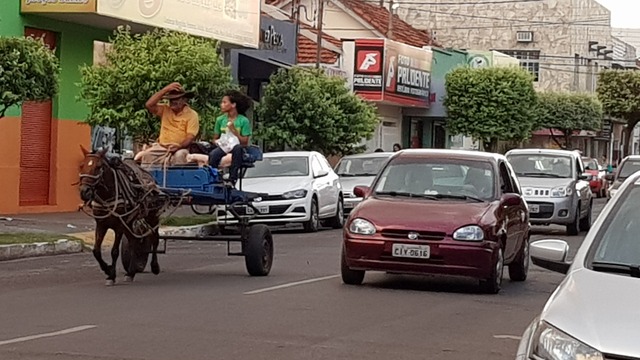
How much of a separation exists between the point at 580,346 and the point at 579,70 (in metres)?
67.1

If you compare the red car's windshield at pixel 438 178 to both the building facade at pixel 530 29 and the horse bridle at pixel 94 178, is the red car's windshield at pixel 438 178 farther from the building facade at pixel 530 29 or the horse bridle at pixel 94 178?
the building facade at pixel 530 29

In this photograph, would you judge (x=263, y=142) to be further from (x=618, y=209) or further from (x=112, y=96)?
(x=618, y=209)

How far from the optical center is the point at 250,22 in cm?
3228

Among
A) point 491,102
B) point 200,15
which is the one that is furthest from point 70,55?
point 491,102

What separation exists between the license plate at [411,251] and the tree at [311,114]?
1836 cm

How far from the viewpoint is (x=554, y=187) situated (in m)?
24.8

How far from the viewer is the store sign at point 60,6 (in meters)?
24.5

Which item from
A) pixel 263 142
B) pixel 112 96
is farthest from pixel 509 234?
pixel 263 142

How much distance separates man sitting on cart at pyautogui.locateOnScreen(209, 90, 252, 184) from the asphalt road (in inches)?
55.7

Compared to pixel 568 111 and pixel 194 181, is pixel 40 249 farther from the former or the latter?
pixel 568 111

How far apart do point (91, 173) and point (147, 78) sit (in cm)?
1079

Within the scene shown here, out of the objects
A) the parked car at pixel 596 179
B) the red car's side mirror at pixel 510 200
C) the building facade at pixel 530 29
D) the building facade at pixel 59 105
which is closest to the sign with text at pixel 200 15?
the building facade at pixel 59 105

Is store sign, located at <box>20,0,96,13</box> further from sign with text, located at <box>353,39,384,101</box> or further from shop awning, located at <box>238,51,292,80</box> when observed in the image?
sign with text, located at <box>353,39,384,101</box>

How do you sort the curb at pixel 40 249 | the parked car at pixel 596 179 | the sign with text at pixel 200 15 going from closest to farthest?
the curb at pixel 40 249 → the sign with text at pixel 200 15 → the parked car at pixel 596 179
